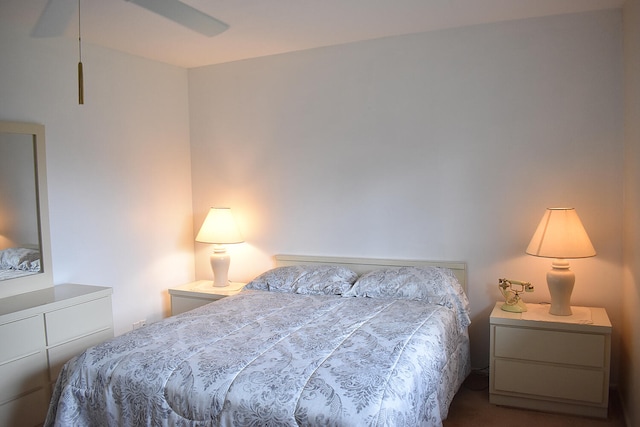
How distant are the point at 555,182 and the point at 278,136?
6.74 feet

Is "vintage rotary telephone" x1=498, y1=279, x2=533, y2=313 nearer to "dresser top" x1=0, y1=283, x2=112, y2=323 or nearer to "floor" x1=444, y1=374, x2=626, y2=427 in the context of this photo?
"floor" x1=444, y1=374, x2=626, y2=427

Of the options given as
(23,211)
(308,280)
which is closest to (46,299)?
(23,211)

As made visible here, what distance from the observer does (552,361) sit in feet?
8.98

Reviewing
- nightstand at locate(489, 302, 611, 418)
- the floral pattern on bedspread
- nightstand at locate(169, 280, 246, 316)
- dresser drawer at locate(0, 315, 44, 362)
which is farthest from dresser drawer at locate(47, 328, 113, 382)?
nightstand at locate(489, 302, 611, 418)

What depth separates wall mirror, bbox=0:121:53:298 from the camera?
285 centimetres

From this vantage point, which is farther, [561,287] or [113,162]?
[113,162]

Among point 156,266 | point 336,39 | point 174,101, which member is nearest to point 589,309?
point 336,39

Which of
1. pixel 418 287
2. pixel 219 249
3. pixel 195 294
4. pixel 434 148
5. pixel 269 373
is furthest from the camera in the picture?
pixel 219 249

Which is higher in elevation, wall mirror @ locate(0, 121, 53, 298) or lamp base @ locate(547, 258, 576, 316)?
wall mirror @ locate(0, 121, 53, 298)

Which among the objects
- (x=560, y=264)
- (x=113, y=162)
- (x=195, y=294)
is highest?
(x=113, y=162)

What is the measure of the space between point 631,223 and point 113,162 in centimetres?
339

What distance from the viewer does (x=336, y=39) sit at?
347cm

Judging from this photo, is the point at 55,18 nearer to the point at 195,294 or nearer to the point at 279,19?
the point at 279,19

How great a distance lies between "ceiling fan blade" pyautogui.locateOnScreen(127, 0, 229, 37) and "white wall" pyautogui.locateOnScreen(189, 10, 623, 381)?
81 cm
